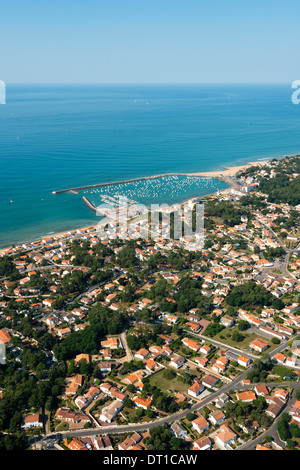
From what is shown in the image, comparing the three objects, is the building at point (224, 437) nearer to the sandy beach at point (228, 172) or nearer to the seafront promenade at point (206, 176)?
the seafront promenade at point (206, 176)

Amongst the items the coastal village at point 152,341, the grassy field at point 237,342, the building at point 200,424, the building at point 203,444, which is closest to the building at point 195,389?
the coastal village at point 152,341

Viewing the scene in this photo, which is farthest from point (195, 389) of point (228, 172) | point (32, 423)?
point (228, 172)

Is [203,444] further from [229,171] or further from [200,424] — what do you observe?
[229,171]

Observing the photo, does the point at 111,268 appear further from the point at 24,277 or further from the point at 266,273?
the point at 266,273

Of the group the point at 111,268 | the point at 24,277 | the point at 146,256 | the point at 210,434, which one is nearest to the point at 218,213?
the point at 146,256

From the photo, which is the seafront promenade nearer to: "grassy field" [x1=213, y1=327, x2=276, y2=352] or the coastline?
the coastline

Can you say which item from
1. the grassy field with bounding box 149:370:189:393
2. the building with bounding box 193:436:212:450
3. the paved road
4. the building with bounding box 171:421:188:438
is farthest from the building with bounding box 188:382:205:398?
the building with bounding box 193:436:212:450
